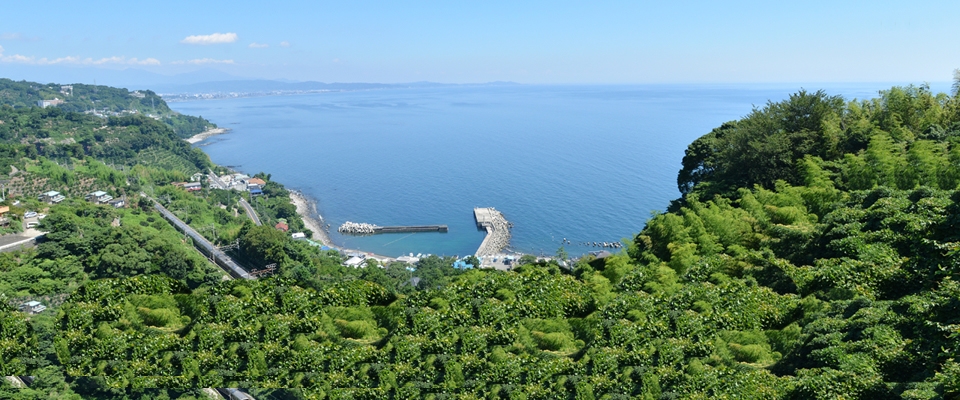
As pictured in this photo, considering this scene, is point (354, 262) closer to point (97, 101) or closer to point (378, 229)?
point (378, 229)

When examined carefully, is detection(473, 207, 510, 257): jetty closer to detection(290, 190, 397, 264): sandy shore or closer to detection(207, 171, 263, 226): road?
detection(290, 190, 397, 264): sandy shore

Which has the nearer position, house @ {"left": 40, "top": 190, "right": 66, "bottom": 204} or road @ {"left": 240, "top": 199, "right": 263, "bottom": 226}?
house @ {"left": 40, "top": 190, "right": 66, "bottom": 204}

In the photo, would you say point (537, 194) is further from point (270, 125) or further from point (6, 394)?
point (270, 125)

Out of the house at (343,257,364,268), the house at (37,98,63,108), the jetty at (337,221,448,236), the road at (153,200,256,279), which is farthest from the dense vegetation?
the house at (343,257,364,268)

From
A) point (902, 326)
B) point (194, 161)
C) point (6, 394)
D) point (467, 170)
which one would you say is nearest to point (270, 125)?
point (194, 161)

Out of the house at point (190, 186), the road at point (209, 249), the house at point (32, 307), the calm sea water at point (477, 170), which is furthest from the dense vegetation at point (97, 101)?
the house at point (32, 307)
